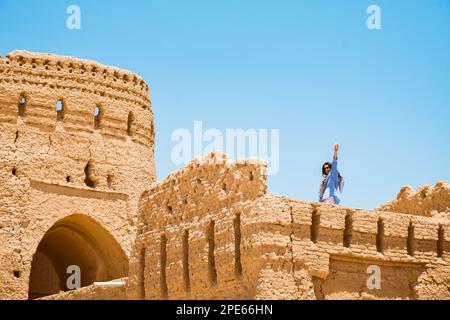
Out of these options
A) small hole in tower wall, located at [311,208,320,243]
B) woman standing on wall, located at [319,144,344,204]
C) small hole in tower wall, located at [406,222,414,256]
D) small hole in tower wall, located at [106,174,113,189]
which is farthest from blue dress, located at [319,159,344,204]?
small hole in tower wall, located at [106,174,113,189]

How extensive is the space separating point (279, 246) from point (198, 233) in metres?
2.13

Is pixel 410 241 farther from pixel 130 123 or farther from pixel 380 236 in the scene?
pixel 130 123

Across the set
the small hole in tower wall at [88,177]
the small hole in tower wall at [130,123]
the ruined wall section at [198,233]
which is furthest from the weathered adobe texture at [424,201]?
the small hole in tower wall at [130,123]

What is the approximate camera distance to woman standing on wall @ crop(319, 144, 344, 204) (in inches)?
624

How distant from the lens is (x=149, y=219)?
18.2m

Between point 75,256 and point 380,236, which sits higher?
point 75,256

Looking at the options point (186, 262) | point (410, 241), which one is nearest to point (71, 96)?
point (186, 262)

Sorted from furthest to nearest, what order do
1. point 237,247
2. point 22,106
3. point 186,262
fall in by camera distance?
point 22,106 → point 186,262 → point 237,247

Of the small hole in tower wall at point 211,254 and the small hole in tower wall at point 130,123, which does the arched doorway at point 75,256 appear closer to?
the small hole in tower wall at point 130,123

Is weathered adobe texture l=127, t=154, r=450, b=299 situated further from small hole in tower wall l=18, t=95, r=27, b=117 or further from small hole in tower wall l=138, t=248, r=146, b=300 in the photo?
small hole in tower wall l=18, t=95, r=27, b=117

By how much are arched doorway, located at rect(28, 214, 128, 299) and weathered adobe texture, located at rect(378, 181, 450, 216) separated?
10.0 meters

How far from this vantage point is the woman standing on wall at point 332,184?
Result: 15859mm

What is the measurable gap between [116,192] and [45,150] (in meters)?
2.30

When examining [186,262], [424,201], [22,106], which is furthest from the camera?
[22,106]
